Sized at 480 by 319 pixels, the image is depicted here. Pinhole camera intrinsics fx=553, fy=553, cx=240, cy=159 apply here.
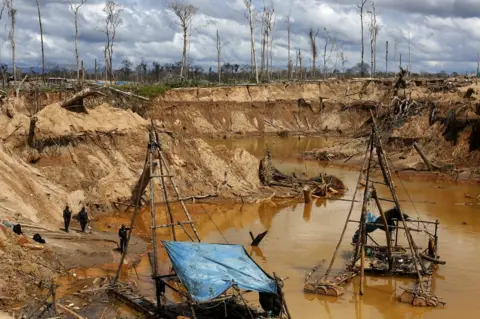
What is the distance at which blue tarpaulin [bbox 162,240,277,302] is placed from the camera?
1209 centimetres

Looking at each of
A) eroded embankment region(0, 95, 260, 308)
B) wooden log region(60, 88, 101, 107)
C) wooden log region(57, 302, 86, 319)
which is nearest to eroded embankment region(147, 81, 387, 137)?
eroded embankment region(0, 95, 260, 308)

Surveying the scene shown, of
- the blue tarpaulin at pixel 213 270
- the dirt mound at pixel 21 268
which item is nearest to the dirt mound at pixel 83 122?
the dirt mound at pixel 21 268

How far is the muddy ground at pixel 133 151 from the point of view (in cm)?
1797

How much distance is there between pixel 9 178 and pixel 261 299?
40.4ft

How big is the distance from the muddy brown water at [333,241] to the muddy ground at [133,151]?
156 cm

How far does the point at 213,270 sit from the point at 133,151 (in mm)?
16241

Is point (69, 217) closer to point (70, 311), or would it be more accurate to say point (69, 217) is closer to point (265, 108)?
point (70, 311)

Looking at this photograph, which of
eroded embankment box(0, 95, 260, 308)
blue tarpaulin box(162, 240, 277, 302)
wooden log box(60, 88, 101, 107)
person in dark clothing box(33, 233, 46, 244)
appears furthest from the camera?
wooden log box(60, 88, 101, 107)

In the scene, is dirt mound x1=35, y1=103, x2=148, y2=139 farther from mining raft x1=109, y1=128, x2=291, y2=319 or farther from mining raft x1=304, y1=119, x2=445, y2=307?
mining raft x1=304, y1=119, x2=445, y2=307

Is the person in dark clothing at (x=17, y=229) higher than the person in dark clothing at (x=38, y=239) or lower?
higher

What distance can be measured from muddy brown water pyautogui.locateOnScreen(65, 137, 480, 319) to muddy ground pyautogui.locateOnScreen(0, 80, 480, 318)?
156 centimetres

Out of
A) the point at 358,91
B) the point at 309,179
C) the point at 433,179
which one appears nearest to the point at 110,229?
the point at 309,179

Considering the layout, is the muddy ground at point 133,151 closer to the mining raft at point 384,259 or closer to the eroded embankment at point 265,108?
the eroded embankment at point 265,108

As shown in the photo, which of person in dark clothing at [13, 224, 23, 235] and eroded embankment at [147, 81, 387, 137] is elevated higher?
eroded embankment at [147, 81, 387, 137]
